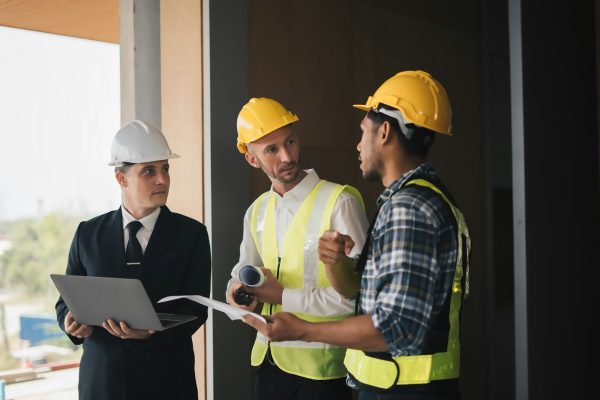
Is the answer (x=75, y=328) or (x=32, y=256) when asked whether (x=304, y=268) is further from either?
(x=32, y=256)

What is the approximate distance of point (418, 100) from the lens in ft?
6.13

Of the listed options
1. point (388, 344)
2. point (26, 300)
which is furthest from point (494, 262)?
point (26, 300)

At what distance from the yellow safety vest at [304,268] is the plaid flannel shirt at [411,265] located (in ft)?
2.67

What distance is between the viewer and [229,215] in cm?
329

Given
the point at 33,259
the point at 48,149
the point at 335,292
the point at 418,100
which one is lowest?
the point at 33,259

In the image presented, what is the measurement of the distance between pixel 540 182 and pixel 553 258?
0.25 metres

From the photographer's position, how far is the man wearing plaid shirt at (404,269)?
1566 millimetres

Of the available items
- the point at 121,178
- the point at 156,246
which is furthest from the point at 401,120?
the point at 121,178

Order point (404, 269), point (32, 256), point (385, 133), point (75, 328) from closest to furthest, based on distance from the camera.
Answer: point (404, 269), point (385, 133), point (75, 328), point (32, 256)

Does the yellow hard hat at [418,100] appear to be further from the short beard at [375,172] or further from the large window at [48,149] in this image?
the large window at [48,149]

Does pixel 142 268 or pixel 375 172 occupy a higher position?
pixel 375 172

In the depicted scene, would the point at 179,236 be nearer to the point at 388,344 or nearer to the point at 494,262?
the point at 388,344

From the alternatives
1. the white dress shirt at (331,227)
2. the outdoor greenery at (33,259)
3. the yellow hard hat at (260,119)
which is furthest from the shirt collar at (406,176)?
the outdoor greenery at (33,259)

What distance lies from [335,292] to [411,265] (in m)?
0.83
